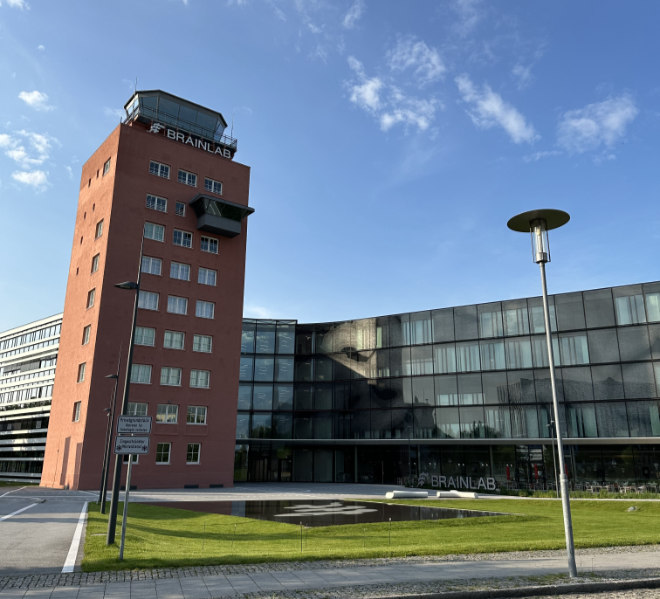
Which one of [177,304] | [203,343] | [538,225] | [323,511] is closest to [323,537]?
[323,511]

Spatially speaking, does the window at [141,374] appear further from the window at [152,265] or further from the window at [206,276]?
the window at [206,276]

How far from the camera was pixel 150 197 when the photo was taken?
46.5 meters

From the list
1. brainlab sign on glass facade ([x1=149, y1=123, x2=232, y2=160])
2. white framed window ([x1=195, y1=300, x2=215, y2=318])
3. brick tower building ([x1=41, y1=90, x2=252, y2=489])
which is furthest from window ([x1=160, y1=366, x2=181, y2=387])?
brainlab sign on glass facade ([x1=149, y1=123, x2=232, y2=160])

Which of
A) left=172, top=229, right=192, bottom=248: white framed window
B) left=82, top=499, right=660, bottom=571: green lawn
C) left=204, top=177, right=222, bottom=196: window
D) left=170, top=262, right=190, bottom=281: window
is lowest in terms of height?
left=82, top=499, right=660, bottom=571: green lawn

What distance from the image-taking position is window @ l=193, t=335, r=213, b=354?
46450 mm

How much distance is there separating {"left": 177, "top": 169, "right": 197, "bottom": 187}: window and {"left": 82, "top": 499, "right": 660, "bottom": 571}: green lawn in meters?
29.8

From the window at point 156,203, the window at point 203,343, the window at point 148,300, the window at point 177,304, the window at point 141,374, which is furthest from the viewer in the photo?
the window at point 203,343

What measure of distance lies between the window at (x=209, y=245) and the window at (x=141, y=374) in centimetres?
1128

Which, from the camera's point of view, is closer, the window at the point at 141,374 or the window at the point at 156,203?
the window at the point at 141,374

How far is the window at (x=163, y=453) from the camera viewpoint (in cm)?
4253

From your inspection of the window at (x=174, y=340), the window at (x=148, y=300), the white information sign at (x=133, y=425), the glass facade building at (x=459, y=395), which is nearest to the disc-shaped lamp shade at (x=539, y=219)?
the white information sign at (x=133, y=425)

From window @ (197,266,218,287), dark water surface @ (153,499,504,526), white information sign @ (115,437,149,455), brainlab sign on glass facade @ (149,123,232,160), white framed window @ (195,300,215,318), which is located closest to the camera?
white information sign @ (115,437,149,455)

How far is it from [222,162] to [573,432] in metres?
37.2

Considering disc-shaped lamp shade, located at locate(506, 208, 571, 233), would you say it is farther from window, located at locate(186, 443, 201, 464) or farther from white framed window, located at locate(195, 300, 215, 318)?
white framed window, located at locate(195, 300, 215, 318)
